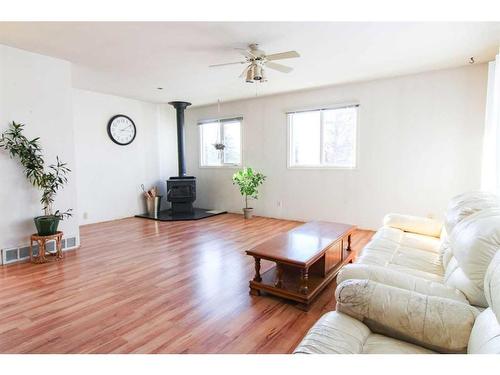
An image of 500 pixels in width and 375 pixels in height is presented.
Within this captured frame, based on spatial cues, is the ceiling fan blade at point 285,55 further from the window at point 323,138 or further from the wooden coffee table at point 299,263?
the window at point 323,138

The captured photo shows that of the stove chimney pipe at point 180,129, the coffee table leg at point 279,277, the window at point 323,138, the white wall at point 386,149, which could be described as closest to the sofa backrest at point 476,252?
the coffee table leg at point 279,277

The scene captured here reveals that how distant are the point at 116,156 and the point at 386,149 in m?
4.91

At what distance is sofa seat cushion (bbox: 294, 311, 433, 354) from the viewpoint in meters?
1.08

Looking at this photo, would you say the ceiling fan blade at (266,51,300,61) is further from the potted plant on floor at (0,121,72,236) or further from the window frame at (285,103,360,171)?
the potted plant on floor at (0,121,72,236)

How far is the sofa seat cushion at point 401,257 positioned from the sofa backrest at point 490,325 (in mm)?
921

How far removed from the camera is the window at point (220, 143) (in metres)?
6.11

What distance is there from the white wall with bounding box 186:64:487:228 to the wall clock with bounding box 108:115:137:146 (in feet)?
7.56

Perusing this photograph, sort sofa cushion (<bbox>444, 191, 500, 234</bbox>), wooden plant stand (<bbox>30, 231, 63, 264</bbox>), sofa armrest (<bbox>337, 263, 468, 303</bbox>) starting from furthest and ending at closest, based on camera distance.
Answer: wooden plant stand (<bbox>30, 231, 63, 264</bbox>)
sofa cushion (<bbox>444, 191, 500, 234</bbox>)
sofa armrest (<bbox>337, 263, 468, 303</bbox>)

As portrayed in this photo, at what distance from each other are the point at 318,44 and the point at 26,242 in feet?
13.1

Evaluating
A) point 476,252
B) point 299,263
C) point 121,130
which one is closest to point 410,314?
point 476,252

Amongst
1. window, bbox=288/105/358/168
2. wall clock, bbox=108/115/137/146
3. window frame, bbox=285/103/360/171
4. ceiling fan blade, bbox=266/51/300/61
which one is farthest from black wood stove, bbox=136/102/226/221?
ceiling fan blade, bbox=266/51/300/61

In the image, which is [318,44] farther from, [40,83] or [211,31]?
[40,83]

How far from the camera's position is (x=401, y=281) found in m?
1.47

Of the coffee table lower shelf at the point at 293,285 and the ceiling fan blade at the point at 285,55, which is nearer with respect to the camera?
the coffee table lower shelf at the point at 293,285
